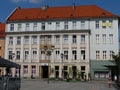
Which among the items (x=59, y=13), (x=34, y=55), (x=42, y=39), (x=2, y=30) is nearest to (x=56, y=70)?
(x=34, y=55)

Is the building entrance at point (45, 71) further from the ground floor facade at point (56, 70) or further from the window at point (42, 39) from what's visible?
the window at point (42, 39)

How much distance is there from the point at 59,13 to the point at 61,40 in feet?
25.0

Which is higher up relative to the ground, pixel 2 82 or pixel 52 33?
pixel 52 33

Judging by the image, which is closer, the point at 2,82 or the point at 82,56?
the point at 2,82

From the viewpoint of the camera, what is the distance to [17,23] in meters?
78.9

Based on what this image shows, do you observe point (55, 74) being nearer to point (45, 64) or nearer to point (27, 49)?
point (45, 64)

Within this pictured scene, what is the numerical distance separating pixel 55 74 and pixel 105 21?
16945 millimetres

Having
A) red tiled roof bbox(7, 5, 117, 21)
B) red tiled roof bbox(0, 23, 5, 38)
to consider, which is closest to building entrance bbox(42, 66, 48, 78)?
red tiled roof bbox(7, 5, 117, 21)

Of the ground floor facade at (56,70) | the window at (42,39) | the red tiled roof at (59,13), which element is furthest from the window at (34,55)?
the red tiled roof at (59,13)

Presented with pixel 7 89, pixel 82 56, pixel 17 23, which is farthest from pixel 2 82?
pixel 17 23

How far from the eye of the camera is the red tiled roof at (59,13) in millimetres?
75375

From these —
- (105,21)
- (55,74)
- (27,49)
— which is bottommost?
(55,74)

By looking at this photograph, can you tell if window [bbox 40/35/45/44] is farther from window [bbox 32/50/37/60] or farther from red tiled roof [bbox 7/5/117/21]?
red tiled roof [bbox 7/5/117/21]

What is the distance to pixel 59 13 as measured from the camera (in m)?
78.9
